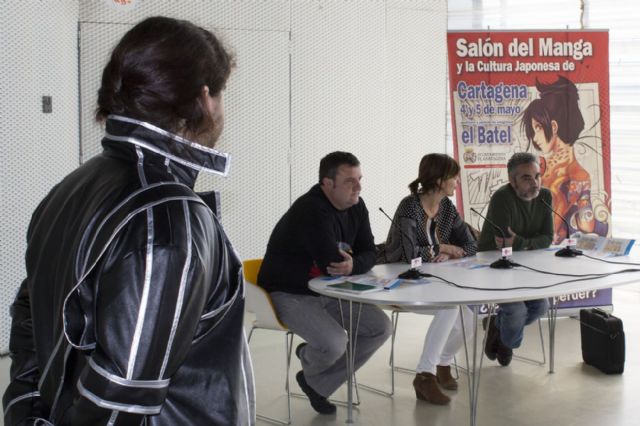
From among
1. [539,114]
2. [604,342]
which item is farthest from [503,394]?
[539,114]

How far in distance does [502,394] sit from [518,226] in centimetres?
115

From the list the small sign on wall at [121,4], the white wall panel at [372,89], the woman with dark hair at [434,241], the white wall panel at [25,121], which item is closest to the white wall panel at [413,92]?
the white wall panel at [372,89]

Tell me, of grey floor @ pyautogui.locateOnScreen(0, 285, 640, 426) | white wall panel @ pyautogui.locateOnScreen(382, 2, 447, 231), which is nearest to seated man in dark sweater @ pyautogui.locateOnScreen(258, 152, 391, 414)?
grey floor @ pyautogui.locateOnScreen(0, 285, 640, 426)

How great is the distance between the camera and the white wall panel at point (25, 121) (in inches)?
185

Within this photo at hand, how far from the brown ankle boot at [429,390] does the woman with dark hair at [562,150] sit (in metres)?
2.02

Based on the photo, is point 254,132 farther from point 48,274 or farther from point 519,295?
point 48,274

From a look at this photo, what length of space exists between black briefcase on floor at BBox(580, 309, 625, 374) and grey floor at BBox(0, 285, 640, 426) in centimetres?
6

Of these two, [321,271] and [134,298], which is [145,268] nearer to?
[134,298]

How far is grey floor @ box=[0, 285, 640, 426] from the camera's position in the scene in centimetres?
388

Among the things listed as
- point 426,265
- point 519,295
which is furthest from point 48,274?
point 426,265

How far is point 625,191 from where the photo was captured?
22.4 feet

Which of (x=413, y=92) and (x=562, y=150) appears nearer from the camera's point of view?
(x=562, y=150)

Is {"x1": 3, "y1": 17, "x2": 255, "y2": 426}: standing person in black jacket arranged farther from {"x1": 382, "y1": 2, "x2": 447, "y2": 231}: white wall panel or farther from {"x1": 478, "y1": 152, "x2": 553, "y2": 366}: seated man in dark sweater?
{"x1": 382, "y1": 2, "x2": 447, "y2": 231}: white wall panel

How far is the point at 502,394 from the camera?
425 centimetres
